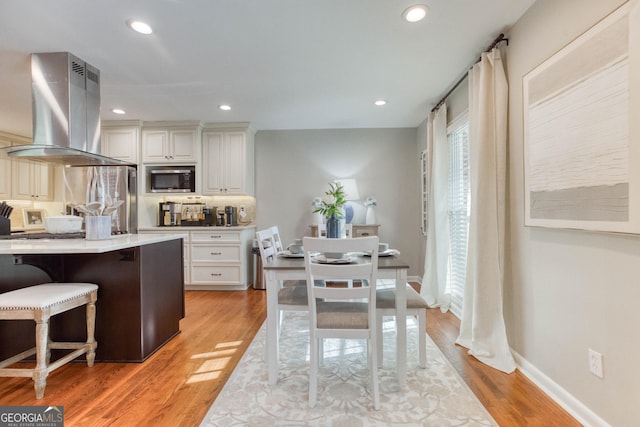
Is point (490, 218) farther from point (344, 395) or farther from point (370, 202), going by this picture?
point (370, 202)

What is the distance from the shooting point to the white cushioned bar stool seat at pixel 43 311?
5.98 ft

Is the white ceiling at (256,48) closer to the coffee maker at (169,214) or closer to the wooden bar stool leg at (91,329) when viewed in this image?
the coffee maker at (169,214)

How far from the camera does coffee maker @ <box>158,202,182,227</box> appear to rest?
181 inches

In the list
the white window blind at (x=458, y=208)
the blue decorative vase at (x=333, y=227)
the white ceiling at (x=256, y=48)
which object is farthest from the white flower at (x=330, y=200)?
the white window blind at (x=458, y=208)

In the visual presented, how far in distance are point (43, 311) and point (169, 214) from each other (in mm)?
2906

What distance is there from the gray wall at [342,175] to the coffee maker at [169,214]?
1177 mm

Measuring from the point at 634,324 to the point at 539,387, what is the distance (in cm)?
83

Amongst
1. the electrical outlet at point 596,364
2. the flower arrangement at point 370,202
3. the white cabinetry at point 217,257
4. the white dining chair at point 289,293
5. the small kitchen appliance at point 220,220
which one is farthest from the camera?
the small kitchen appliance at point 220,220

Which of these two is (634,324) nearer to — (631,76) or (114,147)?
(631,76)

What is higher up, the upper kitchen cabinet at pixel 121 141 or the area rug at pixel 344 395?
the upper kitchen cabinet at pixel 121 141

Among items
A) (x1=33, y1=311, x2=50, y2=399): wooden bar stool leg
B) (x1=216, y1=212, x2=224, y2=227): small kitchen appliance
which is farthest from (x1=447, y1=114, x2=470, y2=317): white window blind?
(x1=33, y1=311, x2=50, y2=399): wooden bar stool leg

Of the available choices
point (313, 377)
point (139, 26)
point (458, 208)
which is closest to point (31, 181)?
point (139, 26)

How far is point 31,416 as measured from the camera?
169 cm

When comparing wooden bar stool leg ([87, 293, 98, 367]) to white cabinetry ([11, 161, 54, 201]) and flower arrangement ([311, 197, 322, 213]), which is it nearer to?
flower arrangement ([311, 197, 322, 213])
